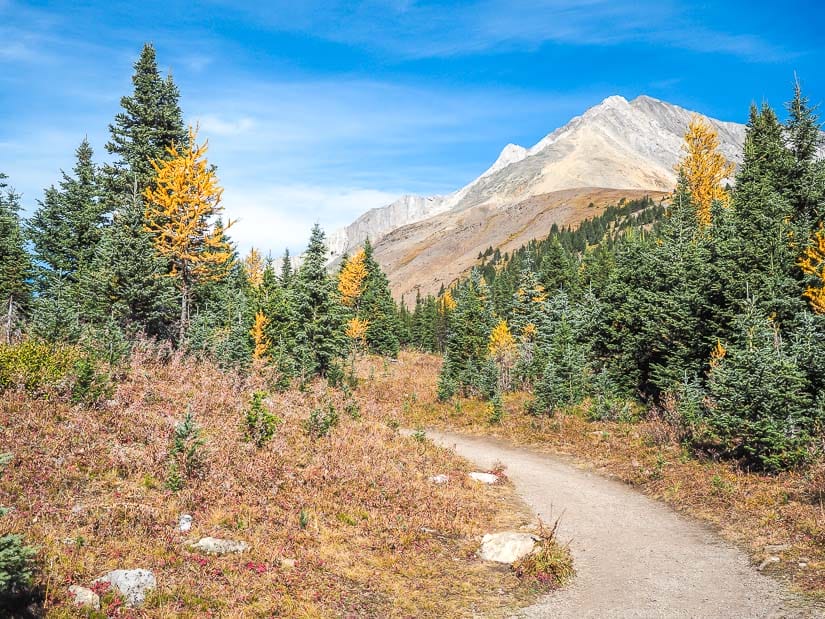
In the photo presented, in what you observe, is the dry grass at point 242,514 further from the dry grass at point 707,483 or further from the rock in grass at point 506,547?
the dry grass at point 707,483

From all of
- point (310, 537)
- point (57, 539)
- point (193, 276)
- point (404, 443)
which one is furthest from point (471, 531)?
point (193, 276)

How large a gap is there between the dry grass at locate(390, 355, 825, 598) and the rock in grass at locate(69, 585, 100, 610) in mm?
10260

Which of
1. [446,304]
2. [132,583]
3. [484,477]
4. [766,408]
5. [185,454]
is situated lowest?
[484,477]

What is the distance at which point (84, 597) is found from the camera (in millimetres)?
6375

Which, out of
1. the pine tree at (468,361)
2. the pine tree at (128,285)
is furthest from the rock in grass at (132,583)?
the pine tree at (468,361)

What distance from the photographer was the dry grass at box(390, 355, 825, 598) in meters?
9.56

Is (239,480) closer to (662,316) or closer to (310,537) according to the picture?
(310,537)

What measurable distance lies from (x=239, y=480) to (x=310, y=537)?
2.25m

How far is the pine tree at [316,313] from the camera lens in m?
28.3

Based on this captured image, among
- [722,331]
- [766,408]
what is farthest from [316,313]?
[766,408]

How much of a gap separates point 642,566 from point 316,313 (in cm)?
2237

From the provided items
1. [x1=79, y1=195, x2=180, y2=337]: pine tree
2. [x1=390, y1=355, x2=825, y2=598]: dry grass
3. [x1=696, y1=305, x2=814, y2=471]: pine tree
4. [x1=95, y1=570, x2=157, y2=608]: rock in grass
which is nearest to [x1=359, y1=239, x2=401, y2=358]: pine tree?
[x1=390, y1=355, x2=825, y2=598]: dry grass

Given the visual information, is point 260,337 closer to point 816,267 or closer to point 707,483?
point 707,483

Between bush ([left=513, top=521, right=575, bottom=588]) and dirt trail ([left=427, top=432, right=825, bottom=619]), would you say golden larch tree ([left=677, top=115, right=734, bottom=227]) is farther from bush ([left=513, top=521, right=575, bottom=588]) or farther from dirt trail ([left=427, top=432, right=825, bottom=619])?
bush ([left=513, top=521, right=575, bottom=588])
